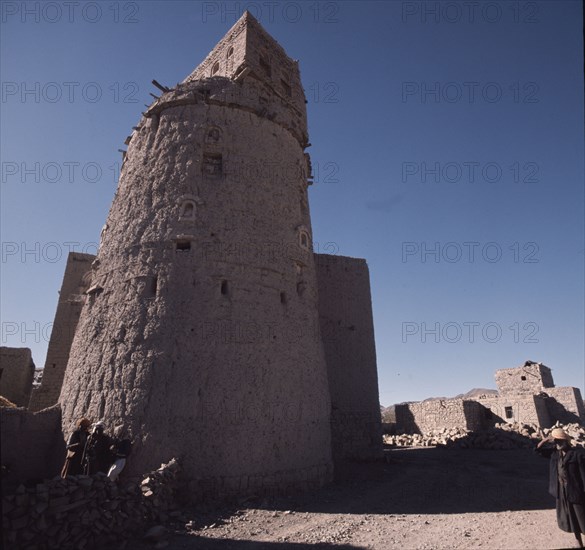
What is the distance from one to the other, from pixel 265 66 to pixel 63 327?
11243mm

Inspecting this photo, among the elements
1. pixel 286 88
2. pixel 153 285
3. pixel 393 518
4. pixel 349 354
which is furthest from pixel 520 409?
pixel 153 285

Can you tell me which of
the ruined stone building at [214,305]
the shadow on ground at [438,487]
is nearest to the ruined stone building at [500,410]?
the shadow on ground at [438,487]

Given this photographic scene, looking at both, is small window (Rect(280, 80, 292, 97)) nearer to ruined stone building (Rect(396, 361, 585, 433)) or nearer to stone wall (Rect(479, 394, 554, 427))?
ruined stone building (Rect(396, 361, 585, 433))

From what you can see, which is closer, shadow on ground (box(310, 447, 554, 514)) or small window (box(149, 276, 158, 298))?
shadow on ground (box(310, 447, 554, 514))

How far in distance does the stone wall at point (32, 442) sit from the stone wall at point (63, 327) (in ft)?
15.0

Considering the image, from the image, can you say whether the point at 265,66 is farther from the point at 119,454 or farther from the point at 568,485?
the point at 568,485

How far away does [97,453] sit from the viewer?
741 centimetres

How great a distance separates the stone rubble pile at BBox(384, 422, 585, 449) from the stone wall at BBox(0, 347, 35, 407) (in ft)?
56.5

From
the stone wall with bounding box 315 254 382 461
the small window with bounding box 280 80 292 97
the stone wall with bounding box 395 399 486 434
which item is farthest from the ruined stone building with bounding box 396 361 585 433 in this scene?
the small window with bounding box 280 80 292 97

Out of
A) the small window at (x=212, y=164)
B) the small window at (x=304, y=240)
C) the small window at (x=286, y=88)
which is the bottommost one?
the small window at (x=304, y=240)

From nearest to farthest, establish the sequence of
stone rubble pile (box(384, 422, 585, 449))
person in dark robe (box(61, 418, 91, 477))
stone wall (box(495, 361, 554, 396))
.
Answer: person in dark robe (box(61, 418, 91, 477))
stone rubble pile (box(384, 422, 585, 449))
stone wall (box(495, 361, 554, 396))

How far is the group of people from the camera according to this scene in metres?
7.20

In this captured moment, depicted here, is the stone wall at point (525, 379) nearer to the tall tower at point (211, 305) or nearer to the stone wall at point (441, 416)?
the stone wall at point (441, 416)

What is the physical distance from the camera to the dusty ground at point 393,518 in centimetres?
600
